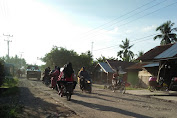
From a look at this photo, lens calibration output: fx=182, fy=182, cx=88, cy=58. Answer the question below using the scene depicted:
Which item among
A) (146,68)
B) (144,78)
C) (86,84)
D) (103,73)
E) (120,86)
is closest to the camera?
(86,84)

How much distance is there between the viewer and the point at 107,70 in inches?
1358

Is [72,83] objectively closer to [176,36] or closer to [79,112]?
[79,112]

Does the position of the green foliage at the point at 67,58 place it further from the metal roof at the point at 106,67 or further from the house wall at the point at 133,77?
the house wall at the point at 133,77

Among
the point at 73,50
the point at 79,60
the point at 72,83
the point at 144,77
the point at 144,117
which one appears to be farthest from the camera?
the point at 73,50

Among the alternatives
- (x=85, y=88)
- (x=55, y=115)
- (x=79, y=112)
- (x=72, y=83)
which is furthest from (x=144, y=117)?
(x=85, y=88)

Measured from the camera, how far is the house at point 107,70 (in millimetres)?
34344

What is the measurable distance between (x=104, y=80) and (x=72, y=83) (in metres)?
27.9

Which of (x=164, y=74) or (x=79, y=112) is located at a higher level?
(x=164, y=74)

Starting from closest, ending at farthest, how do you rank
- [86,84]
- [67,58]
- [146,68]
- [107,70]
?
[86,84] → [146,68] → [107,70] → [67,58]

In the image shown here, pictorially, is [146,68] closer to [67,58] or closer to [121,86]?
[121,86]

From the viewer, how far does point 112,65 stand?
1390 inches

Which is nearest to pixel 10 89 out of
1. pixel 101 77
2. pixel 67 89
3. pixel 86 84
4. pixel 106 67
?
pixel 86 84

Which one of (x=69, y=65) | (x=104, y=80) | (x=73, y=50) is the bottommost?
(x=104, y=80)

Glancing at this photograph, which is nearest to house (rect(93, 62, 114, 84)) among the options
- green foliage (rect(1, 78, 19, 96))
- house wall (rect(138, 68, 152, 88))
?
house wall (rect(138, 68, 152, 88))
